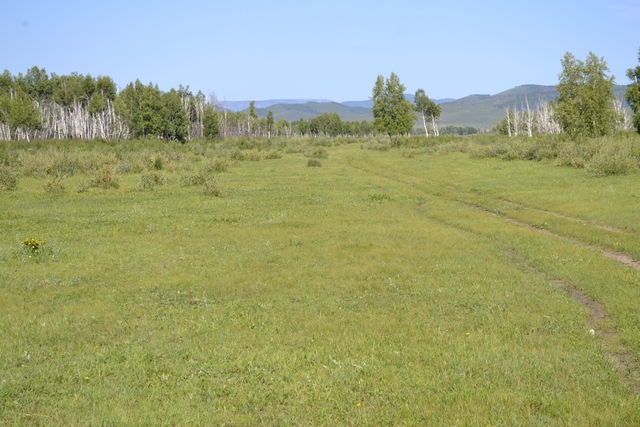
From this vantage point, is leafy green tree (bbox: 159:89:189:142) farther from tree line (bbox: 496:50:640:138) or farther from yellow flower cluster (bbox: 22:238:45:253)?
yellow flower cluster (bbox: 22:238:45:253)

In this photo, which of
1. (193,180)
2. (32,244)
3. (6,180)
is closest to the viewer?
(32,244)

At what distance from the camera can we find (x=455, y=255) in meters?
16.9

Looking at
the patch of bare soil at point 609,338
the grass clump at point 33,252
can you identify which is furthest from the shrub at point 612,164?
the grass clump at point 33,252

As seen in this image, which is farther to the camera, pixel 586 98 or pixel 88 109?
pixel 88 109

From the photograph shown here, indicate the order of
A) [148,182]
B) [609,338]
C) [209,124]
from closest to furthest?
[609,338]
[148,182]
[209,124]

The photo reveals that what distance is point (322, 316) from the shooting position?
37.3ft

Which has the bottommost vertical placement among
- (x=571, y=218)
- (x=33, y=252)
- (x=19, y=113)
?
(x=571, y=218)

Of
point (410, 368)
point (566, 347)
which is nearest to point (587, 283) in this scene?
point (566, 347)

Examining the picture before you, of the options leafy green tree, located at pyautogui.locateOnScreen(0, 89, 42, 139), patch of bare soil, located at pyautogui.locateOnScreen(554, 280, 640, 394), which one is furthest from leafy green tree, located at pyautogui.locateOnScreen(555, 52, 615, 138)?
leafy green tree, located at pyautogui.locateOnScreen(0, 89, 42, 139)

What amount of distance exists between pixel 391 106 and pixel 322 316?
283 feet

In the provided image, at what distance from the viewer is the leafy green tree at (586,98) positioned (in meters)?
53.5

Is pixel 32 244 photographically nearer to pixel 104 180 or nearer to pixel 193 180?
Answer: pixel 104 180

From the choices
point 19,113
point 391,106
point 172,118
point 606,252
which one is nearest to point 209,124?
point 172,118

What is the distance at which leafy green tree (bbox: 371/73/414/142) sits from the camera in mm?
93875
